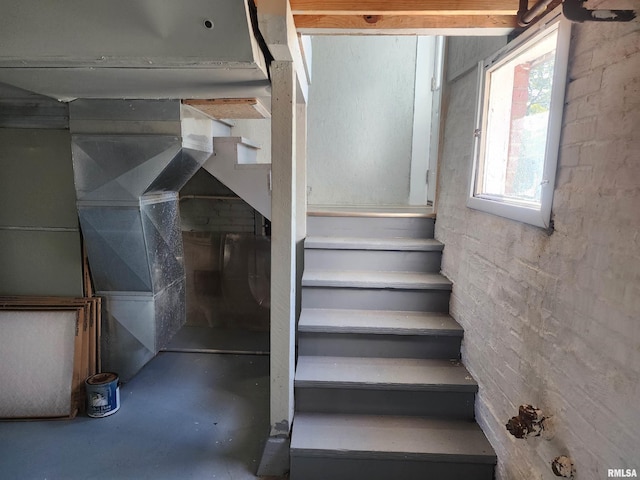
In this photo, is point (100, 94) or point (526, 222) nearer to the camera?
point (526, 222)

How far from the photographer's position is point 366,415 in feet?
6.84

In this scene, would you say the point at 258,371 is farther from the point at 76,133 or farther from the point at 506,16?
the point at 506,16

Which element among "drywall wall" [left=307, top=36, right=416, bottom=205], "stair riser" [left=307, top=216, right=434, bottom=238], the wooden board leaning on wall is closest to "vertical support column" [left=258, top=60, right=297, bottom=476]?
"stair riser" [left=307, top=216, right=434, bottom=238]

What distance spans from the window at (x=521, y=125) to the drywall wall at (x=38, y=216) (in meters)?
2.57

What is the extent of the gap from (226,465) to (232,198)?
2.29 meters

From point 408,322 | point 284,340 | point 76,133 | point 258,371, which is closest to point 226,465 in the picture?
point 284,340

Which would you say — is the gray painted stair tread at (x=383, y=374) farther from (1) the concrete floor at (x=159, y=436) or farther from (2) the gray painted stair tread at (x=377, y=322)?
(1) the concrete floor at (x=159, y=436)

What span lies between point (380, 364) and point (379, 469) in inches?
21.2

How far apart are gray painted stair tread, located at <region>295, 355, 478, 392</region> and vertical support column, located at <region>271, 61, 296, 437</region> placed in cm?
15

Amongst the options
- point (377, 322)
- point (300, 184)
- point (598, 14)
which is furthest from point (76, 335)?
point (598, 14)

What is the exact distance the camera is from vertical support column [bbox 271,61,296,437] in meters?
1.82

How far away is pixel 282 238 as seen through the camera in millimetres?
1879

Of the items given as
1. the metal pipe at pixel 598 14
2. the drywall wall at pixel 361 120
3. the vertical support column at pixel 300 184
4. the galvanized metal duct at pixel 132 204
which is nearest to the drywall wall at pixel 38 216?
the galvanized metal duct at pixel 132 204

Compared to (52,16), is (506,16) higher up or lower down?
higher up
